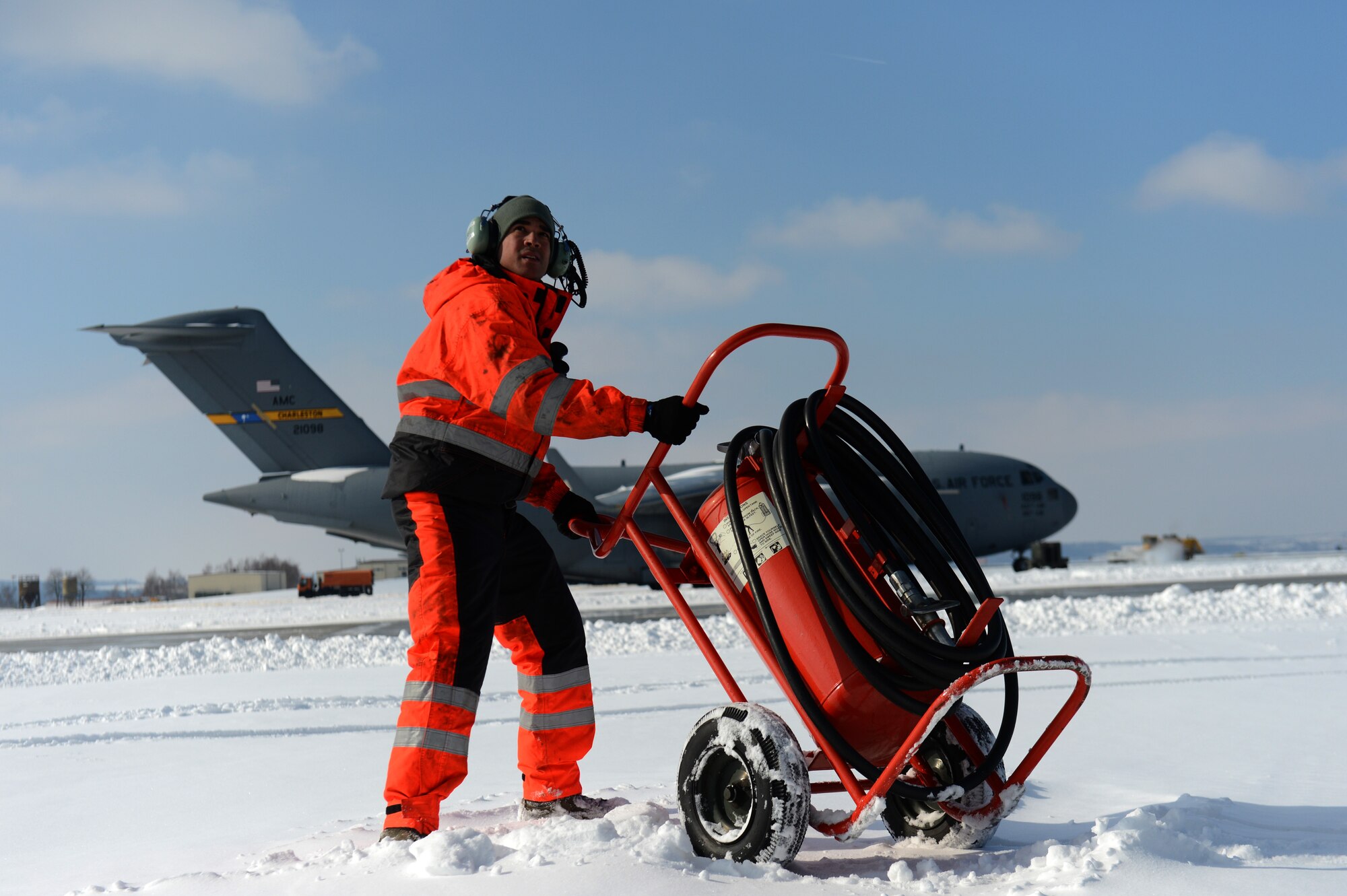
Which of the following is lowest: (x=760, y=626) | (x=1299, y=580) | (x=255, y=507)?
(x=1299, y=580)

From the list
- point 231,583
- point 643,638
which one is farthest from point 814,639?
point 231,583

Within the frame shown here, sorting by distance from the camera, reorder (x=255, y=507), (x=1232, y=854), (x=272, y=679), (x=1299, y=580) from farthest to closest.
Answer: (x=1299, y=580) → (x=255, y=507) → (x=272, y=679) → (x=1232, y=854)

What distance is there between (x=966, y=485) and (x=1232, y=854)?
2023 cm

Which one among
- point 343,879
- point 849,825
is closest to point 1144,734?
point 849,825

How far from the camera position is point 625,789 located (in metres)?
3.42

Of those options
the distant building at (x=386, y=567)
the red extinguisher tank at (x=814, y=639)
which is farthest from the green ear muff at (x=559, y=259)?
the distant building at (x=386, y=567)

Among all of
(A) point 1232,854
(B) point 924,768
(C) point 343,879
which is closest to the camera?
(C) point 343,879

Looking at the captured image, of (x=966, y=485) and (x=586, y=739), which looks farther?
(x=966, y=485)

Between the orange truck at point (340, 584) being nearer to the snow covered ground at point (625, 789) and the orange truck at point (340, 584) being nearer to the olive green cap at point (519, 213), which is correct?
the snow covered ground at point (625, 789)

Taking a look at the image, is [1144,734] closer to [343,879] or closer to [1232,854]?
[1232,854]

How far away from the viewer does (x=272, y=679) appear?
312 inches

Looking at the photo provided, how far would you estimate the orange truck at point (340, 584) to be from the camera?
30.5 meters

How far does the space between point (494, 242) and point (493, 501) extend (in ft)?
2.90

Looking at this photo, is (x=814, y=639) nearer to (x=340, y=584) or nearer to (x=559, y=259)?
(x=559, y=259)
